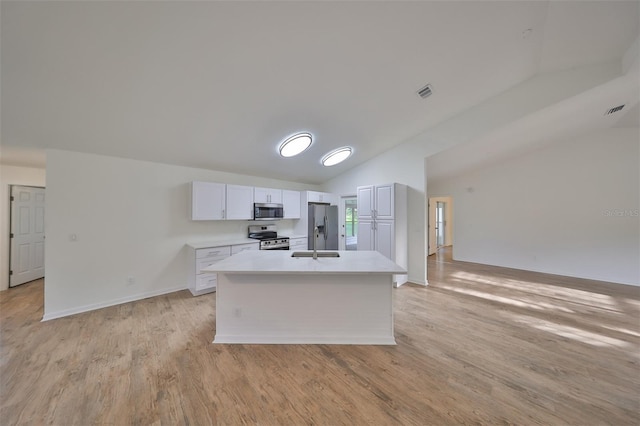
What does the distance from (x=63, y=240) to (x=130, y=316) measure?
140 centimetres

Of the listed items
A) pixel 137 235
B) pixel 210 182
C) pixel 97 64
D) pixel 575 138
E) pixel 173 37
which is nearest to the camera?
pixel 173 37

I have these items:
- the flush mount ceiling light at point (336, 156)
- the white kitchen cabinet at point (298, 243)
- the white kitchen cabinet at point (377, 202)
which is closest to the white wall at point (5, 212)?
the white kitchen cabinet at point (298, 243)

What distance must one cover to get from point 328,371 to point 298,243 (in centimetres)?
361

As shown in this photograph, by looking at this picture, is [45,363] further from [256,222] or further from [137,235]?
[256,222]

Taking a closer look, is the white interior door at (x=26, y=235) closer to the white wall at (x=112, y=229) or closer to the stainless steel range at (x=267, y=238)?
the white wall at (x=112, y=229)

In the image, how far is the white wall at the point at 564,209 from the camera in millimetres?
4633

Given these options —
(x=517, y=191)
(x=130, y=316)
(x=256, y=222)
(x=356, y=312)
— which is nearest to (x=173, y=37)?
(x=356, y=312)

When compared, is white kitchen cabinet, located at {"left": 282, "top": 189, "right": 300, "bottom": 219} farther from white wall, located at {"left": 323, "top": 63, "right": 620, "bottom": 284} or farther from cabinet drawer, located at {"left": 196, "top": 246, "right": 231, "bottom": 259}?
cabinet drawer, located at {"left": 196, "top": 246, "right": 231, "bottom": 259}

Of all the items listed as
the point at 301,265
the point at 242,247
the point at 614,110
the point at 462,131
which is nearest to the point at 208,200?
the point at 242,247

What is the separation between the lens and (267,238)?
4.84 m

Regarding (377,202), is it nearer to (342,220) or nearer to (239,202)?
(342,220)

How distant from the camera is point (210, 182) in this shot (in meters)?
4.26

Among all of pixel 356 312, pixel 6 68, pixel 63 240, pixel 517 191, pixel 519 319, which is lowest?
pixel 519 319

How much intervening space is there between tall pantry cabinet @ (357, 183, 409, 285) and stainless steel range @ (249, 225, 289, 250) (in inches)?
68.7
